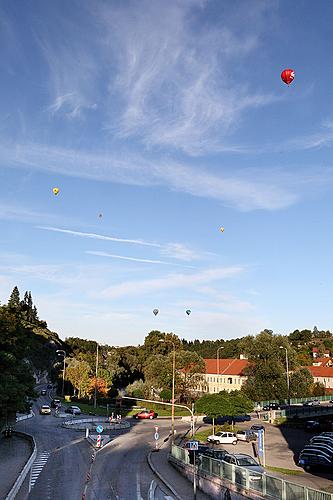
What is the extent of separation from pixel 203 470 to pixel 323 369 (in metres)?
113

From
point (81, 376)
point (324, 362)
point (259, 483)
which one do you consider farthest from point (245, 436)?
point (324, 362)

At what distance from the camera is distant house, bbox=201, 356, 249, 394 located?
11156cm

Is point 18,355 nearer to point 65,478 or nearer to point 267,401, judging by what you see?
point 65,478

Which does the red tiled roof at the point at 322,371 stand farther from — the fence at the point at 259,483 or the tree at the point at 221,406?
the fence at the point at 259,483

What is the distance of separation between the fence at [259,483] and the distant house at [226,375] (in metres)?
82.7

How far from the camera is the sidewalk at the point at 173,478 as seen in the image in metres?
26.7

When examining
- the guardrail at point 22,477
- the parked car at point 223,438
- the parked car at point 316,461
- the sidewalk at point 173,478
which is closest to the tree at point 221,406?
the parked car at point 223,438

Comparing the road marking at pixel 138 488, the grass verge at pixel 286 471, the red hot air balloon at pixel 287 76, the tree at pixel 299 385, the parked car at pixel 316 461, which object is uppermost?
the red hot air balloon at pixel 287 76

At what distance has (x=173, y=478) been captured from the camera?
30.7m

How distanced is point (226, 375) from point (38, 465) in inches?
3377

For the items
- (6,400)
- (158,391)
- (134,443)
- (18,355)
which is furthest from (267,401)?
(6,400)

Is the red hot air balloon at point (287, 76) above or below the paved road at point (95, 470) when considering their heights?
above

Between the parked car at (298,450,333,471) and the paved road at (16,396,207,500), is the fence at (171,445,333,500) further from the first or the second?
the parked car at (298,450,333,471)

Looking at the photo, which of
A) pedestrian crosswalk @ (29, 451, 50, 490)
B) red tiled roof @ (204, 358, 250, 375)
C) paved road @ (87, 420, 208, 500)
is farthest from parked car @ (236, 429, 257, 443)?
red tiled roof @ (204, 358, 250, 375)
